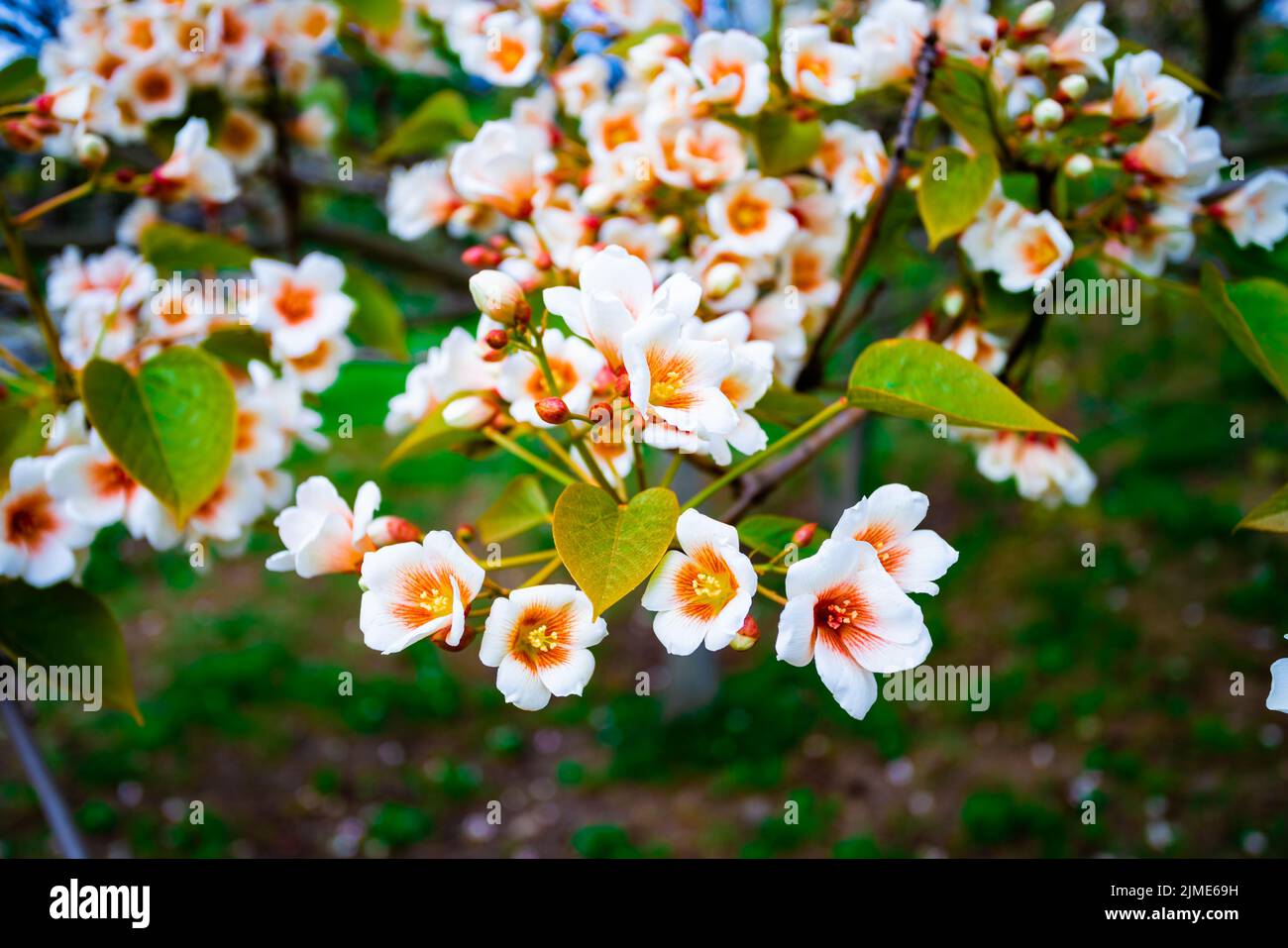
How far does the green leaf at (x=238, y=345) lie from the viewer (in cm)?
105

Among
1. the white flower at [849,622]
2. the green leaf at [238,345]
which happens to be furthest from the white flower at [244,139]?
the white flower at [849,622]

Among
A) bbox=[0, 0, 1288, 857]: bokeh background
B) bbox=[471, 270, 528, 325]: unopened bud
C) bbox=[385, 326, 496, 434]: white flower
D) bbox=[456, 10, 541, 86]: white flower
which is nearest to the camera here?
bbox=[471, 270, 528, 325]: unopened bud

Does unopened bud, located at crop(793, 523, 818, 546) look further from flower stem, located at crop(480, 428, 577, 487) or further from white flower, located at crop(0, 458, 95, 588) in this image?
white flower, located at crop(0, 458, 95, 588)

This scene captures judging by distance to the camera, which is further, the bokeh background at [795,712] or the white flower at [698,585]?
the bokeh background at [795,712]

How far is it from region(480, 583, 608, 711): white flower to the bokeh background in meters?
1.58

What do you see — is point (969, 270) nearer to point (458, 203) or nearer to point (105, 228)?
point (458, 203)

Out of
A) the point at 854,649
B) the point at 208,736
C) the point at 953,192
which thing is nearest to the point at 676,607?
the point at 854,649

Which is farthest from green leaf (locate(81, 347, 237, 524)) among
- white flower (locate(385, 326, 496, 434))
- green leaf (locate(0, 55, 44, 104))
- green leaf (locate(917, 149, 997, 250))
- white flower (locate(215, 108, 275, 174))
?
white flower (locate(215, 108, 275, 174))

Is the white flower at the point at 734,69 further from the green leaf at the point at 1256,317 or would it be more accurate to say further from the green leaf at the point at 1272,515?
the green leaf at the point at 1272,515

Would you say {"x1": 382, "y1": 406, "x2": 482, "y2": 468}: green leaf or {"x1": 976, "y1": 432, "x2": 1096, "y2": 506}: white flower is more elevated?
{"x1": 382, "y1": 406, "x2": 482, "y2": 468}: green leaf

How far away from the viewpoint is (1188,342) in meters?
5.30

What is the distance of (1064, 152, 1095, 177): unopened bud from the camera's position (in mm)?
914

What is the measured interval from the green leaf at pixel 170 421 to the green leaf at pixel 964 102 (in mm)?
732

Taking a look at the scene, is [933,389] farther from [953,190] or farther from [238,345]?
[238,345]
